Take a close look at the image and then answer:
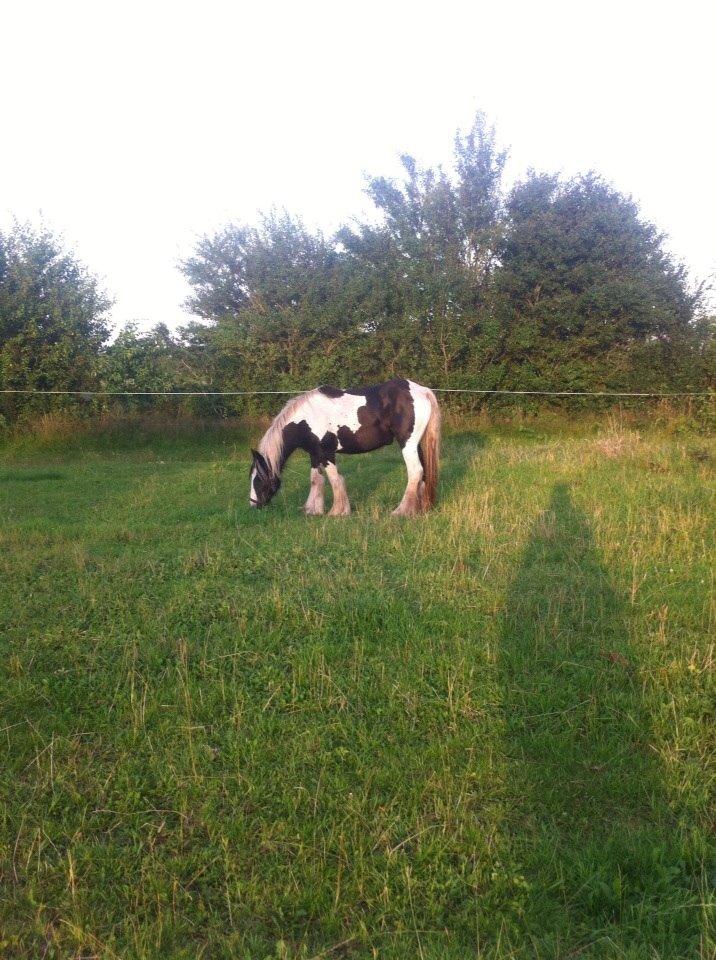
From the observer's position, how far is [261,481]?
28.1ft

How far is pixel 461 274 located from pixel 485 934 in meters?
20.7

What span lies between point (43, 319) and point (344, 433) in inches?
486

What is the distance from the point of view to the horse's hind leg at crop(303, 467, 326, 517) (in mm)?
8555

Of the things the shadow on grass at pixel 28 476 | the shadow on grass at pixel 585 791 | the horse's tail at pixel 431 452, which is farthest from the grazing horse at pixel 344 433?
the shadow on grass at pixel 28 476

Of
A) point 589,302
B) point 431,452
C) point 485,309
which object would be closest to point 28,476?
point 431,452

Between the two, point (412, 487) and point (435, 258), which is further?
point (435, 258)

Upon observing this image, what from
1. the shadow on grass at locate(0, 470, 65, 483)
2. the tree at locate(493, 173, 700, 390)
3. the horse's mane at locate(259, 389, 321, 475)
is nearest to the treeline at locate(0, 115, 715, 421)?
the tree at locate(493, 173, 700, 390)

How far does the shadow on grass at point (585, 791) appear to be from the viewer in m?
2.24

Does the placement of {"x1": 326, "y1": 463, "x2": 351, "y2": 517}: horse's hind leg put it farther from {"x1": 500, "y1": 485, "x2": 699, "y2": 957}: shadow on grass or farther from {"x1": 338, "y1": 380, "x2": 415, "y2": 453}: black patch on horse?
{"x1": 500, "y1": 485, "x2": 699, "y2": 957}: shadow on grass

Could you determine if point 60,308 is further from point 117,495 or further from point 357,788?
point 357,788

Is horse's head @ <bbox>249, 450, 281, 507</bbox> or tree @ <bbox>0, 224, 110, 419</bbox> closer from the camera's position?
horse's head @ <bbox>249, 450, 281, 507</bbox>

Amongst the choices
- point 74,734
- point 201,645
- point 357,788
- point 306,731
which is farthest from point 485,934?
point 201,645

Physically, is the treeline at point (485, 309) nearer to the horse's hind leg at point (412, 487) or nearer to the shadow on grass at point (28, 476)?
the shadow on grass at point (28, 476)

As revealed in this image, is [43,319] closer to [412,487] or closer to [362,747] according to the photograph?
[412,487]
